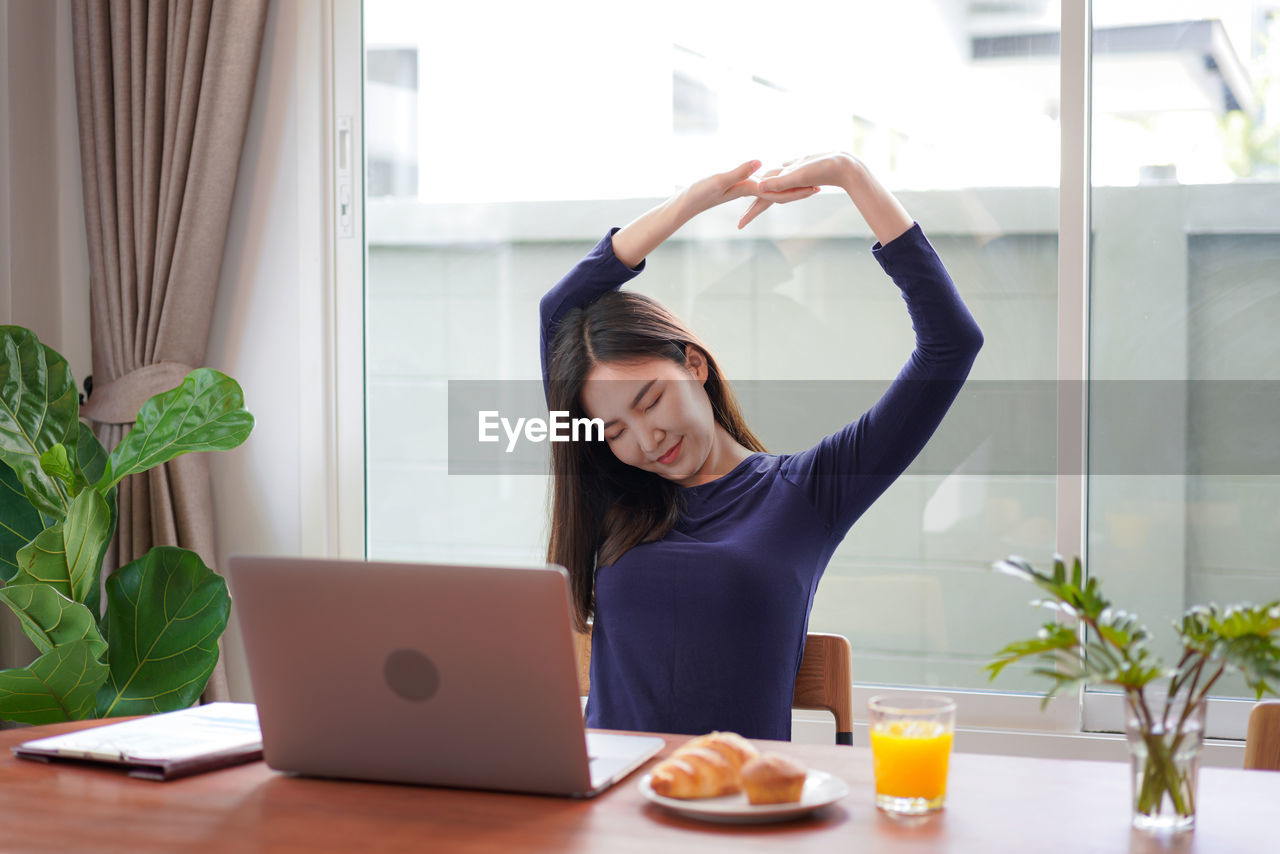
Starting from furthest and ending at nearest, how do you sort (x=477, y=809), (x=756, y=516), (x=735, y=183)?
(x=735, y=183), (x=756, y=516), (x=477, y=809)

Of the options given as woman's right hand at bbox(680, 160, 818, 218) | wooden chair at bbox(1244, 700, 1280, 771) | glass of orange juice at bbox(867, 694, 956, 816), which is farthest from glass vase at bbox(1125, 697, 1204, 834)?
woman's right hand at bbox(680, 160, 818, 218)

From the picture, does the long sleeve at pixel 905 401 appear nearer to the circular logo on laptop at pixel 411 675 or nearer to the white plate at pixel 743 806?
the white plate at pixel 743 806

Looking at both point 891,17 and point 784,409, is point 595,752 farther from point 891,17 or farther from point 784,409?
point 891,17

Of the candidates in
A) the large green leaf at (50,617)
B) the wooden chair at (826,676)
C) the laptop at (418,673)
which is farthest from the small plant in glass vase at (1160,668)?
the large green leaf at (50,617)

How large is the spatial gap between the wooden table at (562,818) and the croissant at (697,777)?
2 cm

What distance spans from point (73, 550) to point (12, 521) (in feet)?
0.81

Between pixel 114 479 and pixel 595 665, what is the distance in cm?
98

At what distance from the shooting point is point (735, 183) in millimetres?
2010

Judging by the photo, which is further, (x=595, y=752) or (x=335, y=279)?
(x=335, y=279)

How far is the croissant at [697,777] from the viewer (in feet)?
3.40

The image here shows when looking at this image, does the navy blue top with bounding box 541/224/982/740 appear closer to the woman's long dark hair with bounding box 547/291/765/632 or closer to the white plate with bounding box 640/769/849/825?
the woman's long dark hair with bounding box 547/291/765/632

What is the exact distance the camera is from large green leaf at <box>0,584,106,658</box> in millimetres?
2002

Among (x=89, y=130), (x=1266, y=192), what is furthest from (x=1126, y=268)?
(x=89, y=130)

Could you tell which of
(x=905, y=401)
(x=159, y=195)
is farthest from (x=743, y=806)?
(x=159, y=195)
